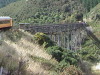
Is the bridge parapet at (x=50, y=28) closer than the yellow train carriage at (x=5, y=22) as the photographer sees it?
No

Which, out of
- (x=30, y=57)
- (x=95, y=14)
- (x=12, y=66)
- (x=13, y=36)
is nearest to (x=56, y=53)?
(x=13, y=36)

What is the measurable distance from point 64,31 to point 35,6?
60986 mm

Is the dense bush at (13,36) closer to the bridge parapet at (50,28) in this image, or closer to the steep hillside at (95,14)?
the bridge parapet at (50,28)

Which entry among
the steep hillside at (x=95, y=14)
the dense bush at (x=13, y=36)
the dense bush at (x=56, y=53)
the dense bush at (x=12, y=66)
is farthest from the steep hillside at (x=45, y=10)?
the dense bush at (x=12, y=66)

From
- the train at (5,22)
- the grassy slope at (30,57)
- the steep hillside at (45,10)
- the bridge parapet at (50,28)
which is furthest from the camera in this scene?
the steep hillside at (45,10)

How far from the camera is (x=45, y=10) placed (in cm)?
10331

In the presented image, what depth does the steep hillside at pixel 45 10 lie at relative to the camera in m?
95.2

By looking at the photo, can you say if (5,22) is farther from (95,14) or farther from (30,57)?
(95,14)

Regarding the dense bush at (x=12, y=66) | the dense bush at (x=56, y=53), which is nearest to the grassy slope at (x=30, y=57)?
the dense bush at (x=12, y=66)

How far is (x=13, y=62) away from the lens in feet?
34.6

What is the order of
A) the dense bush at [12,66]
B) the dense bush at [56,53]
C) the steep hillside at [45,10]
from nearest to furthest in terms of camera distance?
the dense bush at [12,66]
the dense bush at [56,53]
the steep hillside at [45,10]

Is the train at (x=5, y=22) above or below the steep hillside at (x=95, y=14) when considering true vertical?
above

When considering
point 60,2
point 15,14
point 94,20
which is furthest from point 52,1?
point 94,20

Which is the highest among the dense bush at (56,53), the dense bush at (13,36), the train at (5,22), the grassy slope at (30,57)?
the grassy slope at (30,57)
